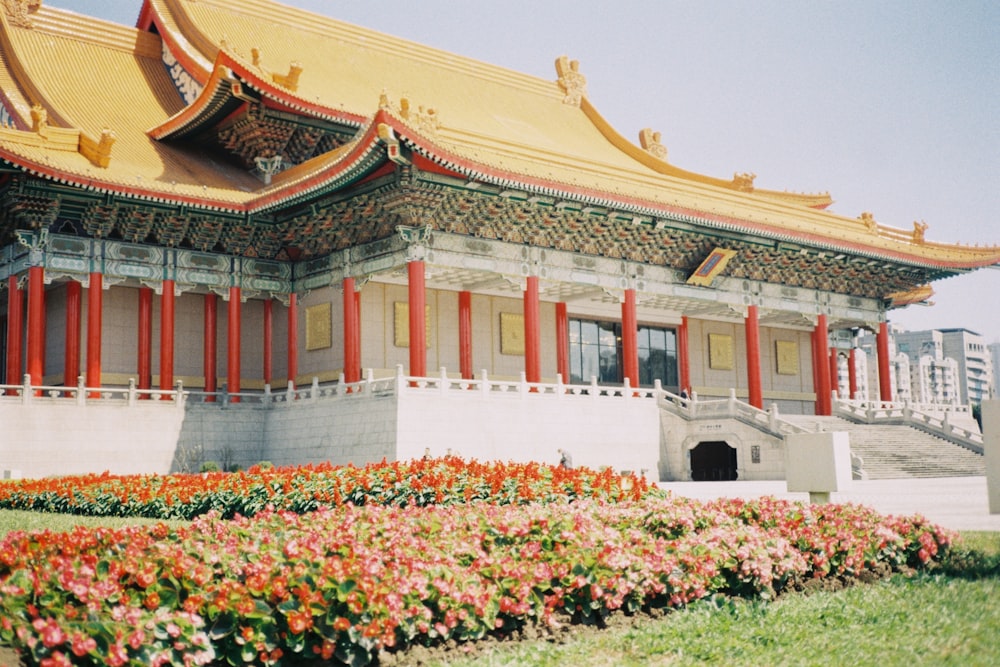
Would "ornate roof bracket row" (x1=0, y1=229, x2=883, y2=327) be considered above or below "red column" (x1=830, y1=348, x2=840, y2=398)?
above

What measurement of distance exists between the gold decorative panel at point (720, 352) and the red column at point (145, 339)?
18404 mm

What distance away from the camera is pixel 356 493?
14.2 m

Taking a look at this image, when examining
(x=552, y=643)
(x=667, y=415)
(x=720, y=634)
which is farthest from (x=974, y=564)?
(x=667, y=415)

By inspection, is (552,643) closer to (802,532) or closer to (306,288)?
(802,532)

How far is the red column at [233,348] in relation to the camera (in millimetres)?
26109

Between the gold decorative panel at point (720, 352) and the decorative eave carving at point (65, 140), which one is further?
the gold decorative panel at point (720, 352)

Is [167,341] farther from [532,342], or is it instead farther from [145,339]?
[532,342]

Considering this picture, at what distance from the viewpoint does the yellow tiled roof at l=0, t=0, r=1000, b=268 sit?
2505 cm

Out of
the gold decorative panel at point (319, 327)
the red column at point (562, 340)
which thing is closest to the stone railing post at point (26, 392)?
the gold decorative panel at point (319, 327)

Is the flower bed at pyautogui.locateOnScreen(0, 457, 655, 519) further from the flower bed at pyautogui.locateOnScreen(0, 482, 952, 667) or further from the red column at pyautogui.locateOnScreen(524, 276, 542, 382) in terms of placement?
the red column at pyautogui.locateOnScreen(524, 276, 542, 382)

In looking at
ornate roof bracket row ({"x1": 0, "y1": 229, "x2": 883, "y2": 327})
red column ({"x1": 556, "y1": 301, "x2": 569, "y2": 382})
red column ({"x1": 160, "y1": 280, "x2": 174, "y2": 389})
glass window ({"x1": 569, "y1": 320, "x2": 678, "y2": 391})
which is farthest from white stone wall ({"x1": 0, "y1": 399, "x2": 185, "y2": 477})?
glass window ({"x1": 569, "y1": 320, "x2": 678, "y2": 391})

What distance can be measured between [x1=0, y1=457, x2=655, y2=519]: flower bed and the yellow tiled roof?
8605mm

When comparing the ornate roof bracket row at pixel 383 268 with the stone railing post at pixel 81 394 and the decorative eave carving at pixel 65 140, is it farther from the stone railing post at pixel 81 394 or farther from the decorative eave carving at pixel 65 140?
the stone railing post at pixel 81 394

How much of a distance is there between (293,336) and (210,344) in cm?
216
